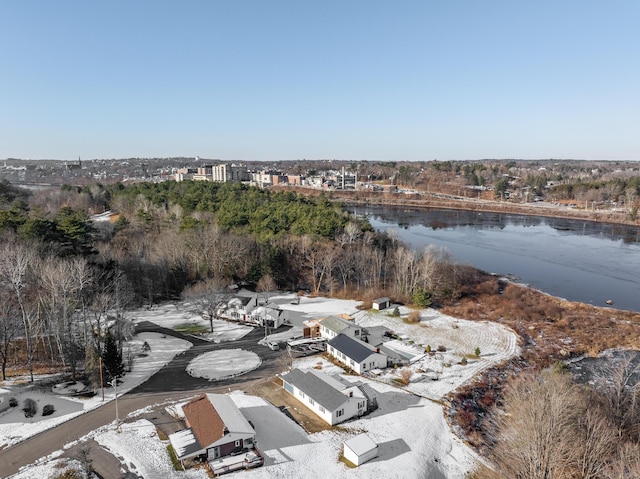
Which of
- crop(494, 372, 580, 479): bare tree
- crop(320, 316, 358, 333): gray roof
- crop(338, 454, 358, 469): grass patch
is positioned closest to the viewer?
crop(494, 372, 580, 479): bare tree

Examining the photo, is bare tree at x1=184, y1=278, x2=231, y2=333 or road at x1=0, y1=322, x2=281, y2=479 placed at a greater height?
bare tree at x1=184, y1=278, x2=231, y2=333

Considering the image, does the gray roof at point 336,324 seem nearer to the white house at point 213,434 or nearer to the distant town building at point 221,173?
the white house at point 213,434

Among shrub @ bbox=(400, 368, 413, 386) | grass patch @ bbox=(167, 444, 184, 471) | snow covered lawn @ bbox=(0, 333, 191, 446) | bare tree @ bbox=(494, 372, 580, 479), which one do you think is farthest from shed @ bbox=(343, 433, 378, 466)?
snow covered lawn @ bbox=(0, 333, 191, 446)

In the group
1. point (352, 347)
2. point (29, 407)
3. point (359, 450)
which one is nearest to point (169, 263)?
point (29, 407)

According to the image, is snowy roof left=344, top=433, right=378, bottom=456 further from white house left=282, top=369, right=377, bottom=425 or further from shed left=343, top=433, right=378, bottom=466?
white house left=282, top=369, right=377, bottom=425

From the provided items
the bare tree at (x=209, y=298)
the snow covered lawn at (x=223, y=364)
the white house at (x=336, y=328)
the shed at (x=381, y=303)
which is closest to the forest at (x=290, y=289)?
the bare tree at (x=209, y=298)

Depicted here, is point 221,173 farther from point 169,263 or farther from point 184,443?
point 184,443
